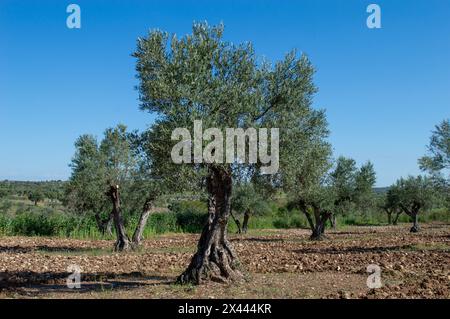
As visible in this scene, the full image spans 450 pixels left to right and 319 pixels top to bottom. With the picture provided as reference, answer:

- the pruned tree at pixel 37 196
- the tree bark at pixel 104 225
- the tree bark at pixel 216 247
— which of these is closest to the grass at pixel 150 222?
the tree bark at pixel 104 225

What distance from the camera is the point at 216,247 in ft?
52.7

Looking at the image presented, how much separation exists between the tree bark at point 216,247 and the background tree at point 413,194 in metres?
45.0

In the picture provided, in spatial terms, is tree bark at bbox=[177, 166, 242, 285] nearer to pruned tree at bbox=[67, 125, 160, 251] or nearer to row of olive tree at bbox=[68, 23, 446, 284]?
row of olive tree at bbox=[68, 23, 446, 284]

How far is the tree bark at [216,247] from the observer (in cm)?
1570

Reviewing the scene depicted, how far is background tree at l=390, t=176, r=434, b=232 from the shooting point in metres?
58.5

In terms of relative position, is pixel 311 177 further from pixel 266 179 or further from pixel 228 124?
pixel 228 124

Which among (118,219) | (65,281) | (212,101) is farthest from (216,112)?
(118,219)

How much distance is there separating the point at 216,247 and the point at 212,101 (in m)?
4.84

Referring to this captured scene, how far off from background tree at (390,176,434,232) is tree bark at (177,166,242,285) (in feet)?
148

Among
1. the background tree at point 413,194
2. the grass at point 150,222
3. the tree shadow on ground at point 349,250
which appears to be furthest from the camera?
the background tree at point 413,194

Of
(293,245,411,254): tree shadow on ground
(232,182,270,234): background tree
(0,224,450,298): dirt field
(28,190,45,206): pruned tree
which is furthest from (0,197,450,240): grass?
(0,224,450,298): dirt field

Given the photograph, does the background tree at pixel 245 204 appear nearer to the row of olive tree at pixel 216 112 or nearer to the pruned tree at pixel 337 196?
the pruned tree at pixel 337 196
